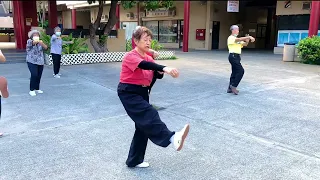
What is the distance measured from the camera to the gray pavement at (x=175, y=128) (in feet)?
11.6

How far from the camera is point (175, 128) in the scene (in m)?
5.04

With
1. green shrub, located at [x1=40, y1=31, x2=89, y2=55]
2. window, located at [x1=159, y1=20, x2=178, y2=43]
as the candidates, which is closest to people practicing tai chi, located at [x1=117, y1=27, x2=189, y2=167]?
green shrub, located at [x1=40, y1=31, x2=89, y2=55]

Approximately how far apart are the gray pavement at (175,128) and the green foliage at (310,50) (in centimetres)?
511

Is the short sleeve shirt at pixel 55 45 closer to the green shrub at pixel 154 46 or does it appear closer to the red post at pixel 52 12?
the green shrub at pixel 154 46

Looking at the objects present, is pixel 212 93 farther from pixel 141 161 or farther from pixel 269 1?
pixel 269 1

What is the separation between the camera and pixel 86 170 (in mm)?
3496

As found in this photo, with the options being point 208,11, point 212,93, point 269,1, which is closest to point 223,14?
point 208,11

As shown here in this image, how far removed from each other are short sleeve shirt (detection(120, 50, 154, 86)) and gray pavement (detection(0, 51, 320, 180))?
3.47 ft

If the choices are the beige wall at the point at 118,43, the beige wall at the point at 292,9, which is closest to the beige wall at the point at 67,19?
the beige wall at the point at 118,43

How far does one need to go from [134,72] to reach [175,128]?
2144 mm

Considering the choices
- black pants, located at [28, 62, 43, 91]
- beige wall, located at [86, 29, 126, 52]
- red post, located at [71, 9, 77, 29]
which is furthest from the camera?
red post, located at [71, 9, 77, 29]

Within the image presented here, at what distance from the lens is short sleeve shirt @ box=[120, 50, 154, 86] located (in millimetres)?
3043

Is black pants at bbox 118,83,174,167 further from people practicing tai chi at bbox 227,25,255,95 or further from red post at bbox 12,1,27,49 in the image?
red post at bbox 12,1,27,49

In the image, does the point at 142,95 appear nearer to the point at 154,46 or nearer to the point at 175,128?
the point at 175,128
